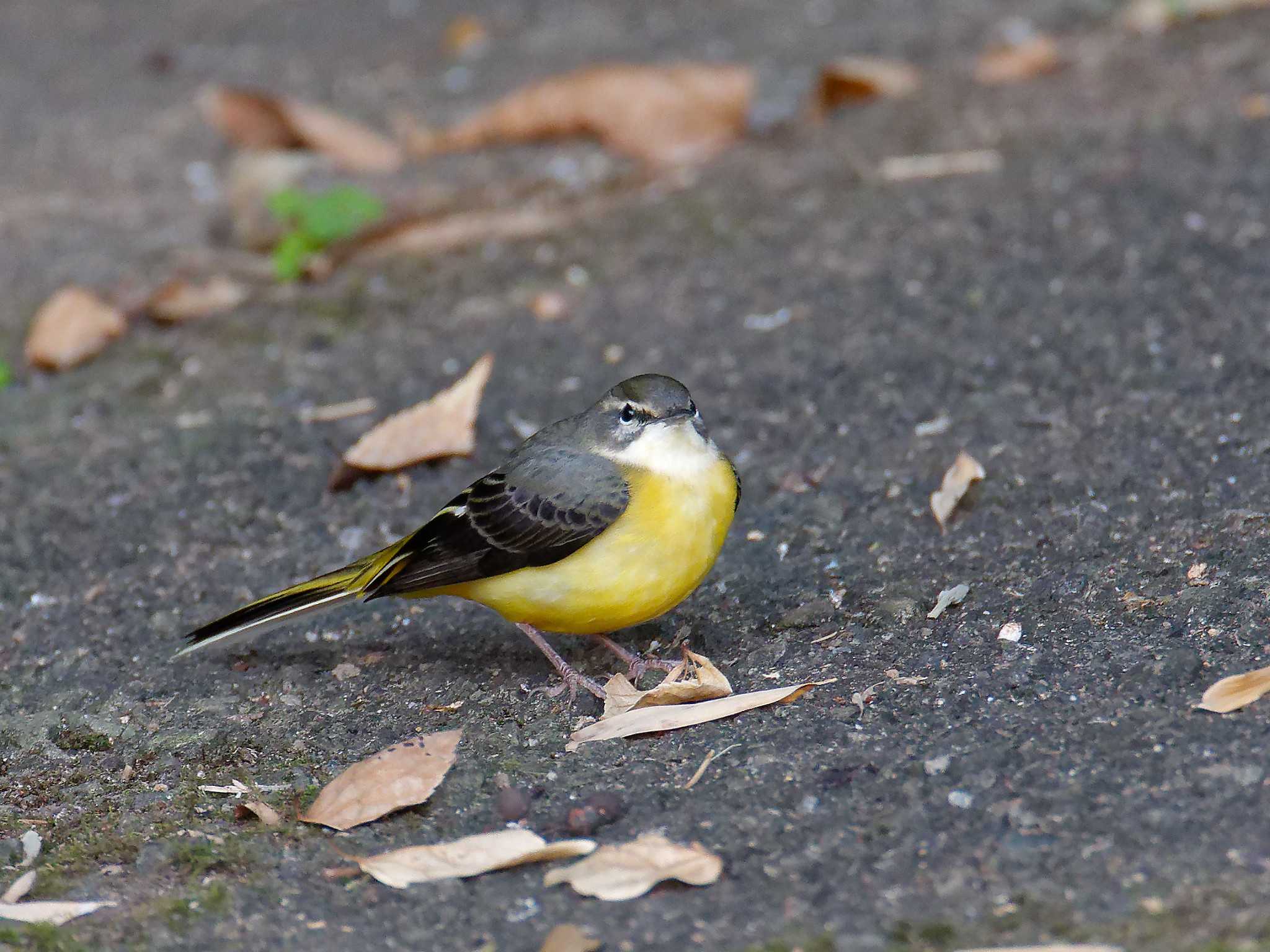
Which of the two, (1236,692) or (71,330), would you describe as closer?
(1236,692)

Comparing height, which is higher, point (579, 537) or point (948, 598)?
point (579, 537)

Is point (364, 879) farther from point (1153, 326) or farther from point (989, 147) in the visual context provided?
point (989, 147)

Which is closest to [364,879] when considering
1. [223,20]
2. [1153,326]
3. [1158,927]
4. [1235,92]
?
[1158,927]

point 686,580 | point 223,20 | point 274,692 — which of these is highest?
point 223,20

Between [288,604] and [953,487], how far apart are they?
7.38ft

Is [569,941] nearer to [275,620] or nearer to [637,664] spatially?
[637,664]

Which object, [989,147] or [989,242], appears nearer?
[989,242]

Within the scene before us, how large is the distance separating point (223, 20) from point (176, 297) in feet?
19.8

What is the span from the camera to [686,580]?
4.14 metres

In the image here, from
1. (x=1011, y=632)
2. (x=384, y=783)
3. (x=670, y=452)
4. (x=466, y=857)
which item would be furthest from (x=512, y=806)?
(x=1011, y=632)

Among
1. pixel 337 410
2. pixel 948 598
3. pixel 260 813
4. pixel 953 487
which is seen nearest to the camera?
pixel 260 813

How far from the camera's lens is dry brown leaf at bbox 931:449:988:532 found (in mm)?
4859

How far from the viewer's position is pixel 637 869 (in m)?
3.24

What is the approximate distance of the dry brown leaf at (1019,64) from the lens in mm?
8703
